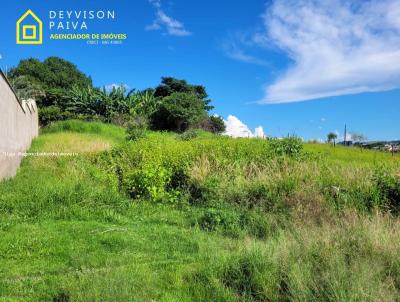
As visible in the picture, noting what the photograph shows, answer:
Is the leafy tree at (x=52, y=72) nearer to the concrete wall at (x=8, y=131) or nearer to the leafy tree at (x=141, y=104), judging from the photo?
the leafy tree at (x=141, y=104)

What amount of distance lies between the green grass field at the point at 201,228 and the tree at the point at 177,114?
1866 centimetres

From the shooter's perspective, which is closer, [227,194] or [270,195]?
[270,195]

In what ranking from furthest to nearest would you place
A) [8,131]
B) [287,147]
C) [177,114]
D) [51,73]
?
[51,73] < [177,114] < [287,147] < [8,131]

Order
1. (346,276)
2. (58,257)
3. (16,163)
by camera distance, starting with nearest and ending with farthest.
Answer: (346,276)
(58,257)
(16,163)

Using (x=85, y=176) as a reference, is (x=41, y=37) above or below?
above

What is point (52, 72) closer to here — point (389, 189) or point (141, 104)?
point (141, 104)

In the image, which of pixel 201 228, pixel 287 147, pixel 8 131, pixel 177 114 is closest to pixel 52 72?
pixel 177 114

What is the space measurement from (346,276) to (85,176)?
7.66 m

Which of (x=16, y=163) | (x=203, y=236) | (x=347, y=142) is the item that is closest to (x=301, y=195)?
(x=203, y=236)

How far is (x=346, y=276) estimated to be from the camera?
12.7ft

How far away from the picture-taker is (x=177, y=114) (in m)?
31.2

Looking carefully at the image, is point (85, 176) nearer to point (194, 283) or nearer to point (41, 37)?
point (41, 37)

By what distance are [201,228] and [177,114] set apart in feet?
80.9

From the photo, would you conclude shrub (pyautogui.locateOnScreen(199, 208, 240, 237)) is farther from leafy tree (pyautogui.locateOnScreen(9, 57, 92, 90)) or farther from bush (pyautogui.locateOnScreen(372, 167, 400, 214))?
leafy tree (pyautogui.locateOnScreen(9, 57, 92, 90))
